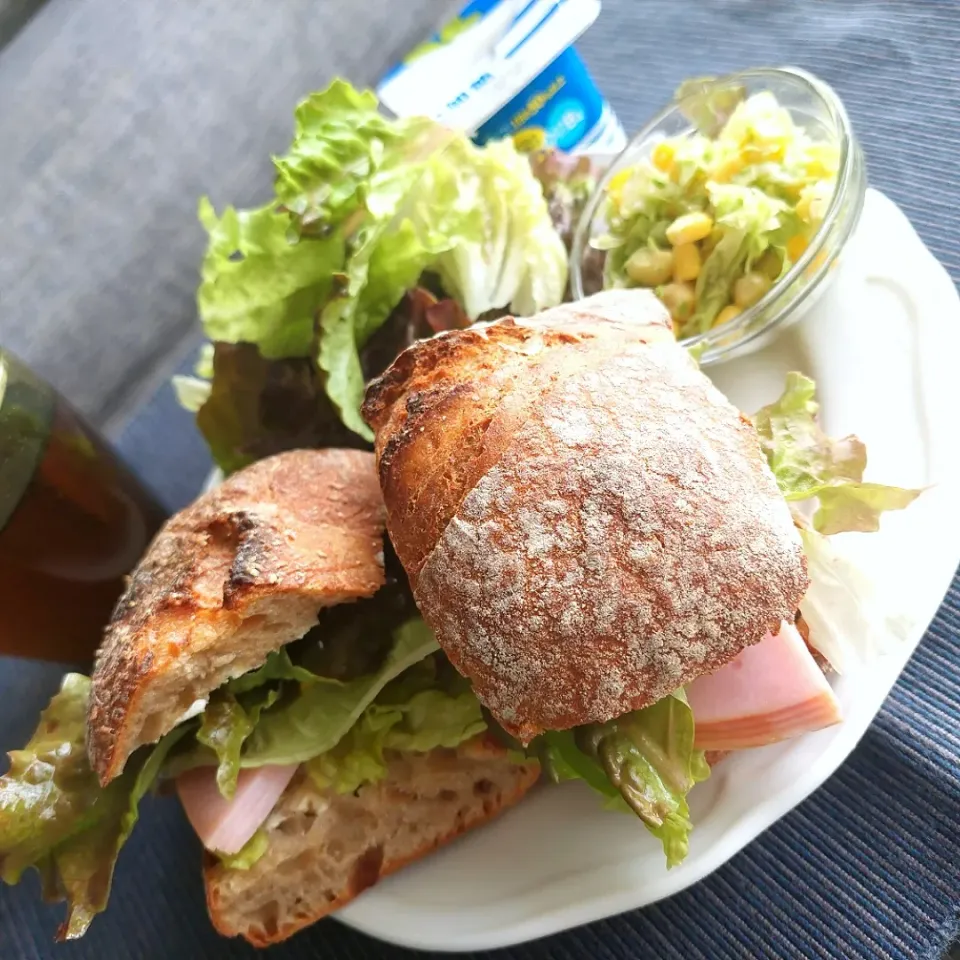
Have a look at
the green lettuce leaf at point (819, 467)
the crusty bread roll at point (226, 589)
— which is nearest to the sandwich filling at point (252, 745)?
the crusty bread roll at point (226, 589)

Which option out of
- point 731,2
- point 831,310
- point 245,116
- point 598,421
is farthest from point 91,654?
point 731,2

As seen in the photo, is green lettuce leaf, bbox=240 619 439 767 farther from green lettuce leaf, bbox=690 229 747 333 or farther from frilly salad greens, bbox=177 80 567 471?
green lettuce leaf, bbox=690 229 747 333

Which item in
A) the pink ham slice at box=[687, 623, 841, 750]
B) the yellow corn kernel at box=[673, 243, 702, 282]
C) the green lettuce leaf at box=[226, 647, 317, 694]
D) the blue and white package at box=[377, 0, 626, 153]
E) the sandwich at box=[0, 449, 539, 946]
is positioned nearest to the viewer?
the pink ham slice at box=[687, 623, 841, 750]

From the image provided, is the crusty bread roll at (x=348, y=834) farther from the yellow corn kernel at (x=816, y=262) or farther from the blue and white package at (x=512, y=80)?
the blue and white package at (x=512, y=80)

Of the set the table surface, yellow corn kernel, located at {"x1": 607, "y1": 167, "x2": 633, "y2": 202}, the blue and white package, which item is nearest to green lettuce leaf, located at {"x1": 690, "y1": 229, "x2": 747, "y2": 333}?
yellow corn kernel, located at {"x1": 607, "y1": 167, "x2": 633, "y2": 202}

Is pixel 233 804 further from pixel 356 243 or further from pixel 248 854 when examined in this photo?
pixel 356 243

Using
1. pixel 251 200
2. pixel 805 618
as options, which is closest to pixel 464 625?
pixel 805 618

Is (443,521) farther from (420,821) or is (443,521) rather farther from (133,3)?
(133,3)
